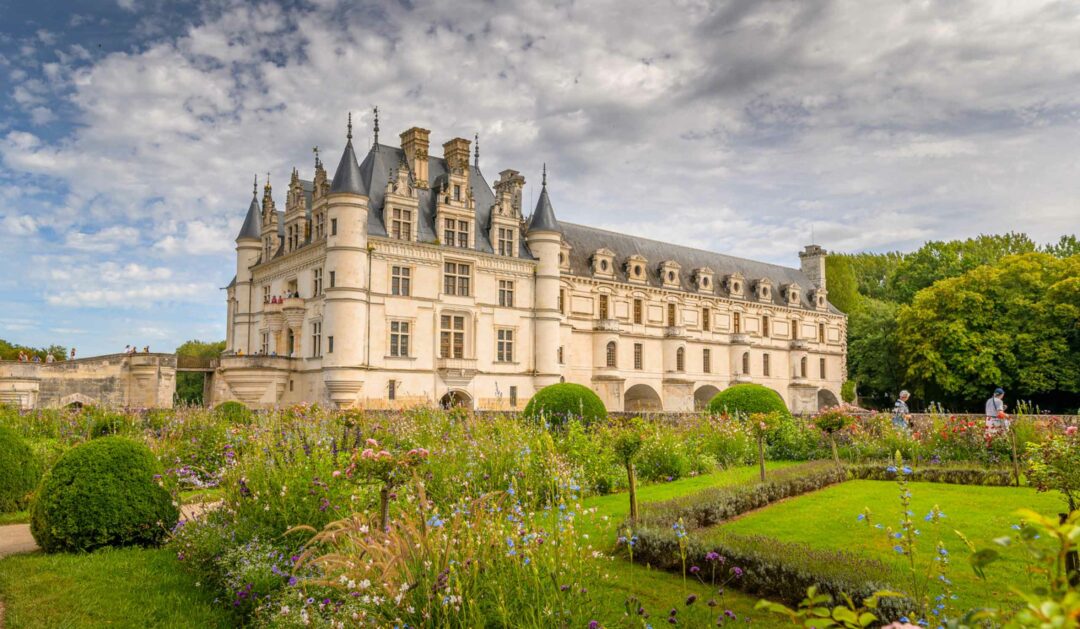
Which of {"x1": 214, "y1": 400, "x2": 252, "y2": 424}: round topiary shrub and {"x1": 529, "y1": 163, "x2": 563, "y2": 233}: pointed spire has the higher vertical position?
{"x1": 529, "y1": 163, "x2": 563, "y2": 233}: pointed spire

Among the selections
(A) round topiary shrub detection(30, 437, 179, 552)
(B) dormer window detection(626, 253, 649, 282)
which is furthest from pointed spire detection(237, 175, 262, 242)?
(A) round topiary shrub detection(30, 437, 179, 552)

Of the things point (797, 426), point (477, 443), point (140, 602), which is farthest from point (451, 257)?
point (140, 602)

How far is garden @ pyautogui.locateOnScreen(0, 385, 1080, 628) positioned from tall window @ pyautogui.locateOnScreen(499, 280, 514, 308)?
676 inches

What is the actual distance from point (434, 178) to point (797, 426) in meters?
19.4

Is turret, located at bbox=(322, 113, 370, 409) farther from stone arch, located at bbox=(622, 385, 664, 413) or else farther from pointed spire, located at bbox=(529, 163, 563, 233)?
stone arch, located at bbox=(622, 385, 664, 413)

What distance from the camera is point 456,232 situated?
3078 cm

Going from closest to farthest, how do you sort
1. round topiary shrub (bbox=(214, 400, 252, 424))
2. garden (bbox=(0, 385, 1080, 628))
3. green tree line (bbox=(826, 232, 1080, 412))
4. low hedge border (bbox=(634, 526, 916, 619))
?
1. garden (bbox=(0, 385, 1080, 628))
2. low hedge border (bbox=(634, 526, 916, 619))
3. round topiary shrub (bbox=(214, 400, 252, 424))
4. green tree line (bbox=(826, 232, 1080, 412))

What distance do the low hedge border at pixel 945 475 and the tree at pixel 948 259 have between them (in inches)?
1451

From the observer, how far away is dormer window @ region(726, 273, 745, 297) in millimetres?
44844

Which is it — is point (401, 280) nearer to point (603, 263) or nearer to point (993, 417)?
point (603, 263)

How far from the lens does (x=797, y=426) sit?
18.0 meters

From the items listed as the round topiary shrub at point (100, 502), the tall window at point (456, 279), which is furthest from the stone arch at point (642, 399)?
the round topiary shrub at point (100, 502)

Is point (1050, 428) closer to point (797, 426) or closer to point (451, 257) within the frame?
point (797, 426)

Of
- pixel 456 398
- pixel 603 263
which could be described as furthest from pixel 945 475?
pixel 603 263
